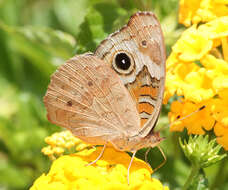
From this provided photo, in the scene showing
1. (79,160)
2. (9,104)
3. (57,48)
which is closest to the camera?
(79,160)

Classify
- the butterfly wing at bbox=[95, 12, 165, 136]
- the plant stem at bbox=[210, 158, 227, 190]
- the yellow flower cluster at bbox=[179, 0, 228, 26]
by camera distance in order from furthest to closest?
the plant stem at bbox=[210, 158, 227, 190]
the yellow flower cluster at bbox=[179, 0, 228, 26]
the butterfly wing at bbox=[95, 12, 165, 136]

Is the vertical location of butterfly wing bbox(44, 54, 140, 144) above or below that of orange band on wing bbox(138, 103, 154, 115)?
above

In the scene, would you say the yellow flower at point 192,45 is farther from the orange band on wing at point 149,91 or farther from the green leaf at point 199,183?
the green leaf at point 199,183

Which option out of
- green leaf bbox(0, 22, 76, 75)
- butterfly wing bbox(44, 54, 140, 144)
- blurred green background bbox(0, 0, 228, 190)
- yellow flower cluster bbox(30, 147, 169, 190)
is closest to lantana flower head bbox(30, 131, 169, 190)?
yellow flower cluster bbox(30, 147, 169, 190)

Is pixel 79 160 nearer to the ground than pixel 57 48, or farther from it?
nearer to the ground

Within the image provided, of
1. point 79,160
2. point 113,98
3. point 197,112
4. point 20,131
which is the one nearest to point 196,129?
point 197,112

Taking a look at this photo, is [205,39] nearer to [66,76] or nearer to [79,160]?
[66,76]

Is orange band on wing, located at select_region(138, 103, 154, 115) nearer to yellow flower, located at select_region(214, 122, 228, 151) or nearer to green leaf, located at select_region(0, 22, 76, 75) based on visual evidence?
yellow flower, located at select_region(214, 122, 228, 151)

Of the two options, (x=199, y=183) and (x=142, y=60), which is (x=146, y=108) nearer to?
(x=142, y=60)

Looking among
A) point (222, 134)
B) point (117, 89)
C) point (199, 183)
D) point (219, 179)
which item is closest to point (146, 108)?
point (117, 89)
